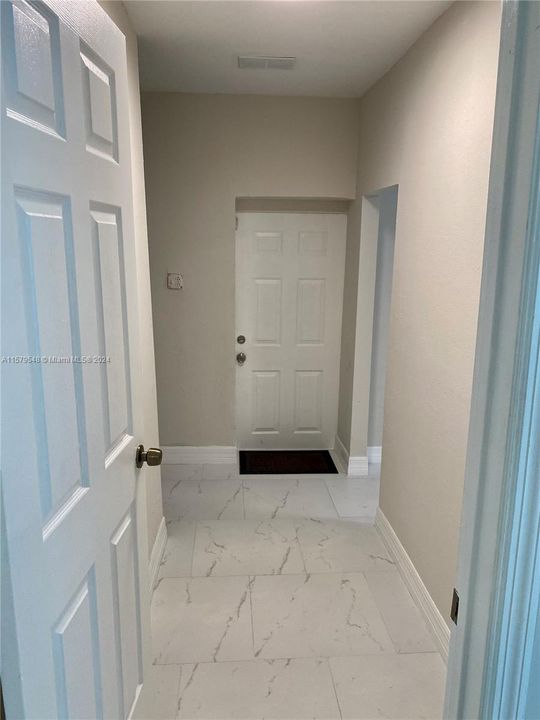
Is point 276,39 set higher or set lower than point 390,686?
higher

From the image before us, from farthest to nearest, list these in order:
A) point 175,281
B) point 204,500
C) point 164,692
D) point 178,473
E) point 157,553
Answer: point 178,473, point 175,281, point 204,500, point 157,553, point 164,692

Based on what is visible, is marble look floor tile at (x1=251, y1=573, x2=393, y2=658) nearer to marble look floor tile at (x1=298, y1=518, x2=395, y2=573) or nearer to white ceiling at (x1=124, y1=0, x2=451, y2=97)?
marble look floor tile at (x1=298, y1=518, x2=395, y2=573)

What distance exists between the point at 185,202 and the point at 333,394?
6.00 feet

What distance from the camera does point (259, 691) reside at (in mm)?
2031

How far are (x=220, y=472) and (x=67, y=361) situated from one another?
2935 mm

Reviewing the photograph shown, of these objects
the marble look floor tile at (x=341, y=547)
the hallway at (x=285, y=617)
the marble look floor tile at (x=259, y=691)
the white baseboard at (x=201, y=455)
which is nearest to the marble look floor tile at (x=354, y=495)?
the hallway at (x=285, y=617)

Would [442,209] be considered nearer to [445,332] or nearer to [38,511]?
[445,332]

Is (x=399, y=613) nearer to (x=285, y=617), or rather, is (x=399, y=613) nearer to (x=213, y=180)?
(x=285, y=617)

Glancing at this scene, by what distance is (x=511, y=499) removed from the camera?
84 cm

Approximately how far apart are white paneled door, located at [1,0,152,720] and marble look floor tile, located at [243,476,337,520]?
1.84m

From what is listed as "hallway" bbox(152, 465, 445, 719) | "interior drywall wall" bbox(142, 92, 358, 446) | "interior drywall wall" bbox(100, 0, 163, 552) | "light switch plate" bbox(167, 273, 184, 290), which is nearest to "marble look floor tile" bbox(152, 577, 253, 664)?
"hallway" bbox(152, 465, 445, 719)

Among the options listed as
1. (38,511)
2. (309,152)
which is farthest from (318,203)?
(38,511)

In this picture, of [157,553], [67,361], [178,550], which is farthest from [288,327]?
[67,361]

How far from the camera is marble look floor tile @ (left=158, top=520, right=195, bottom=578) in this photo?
276 cm
